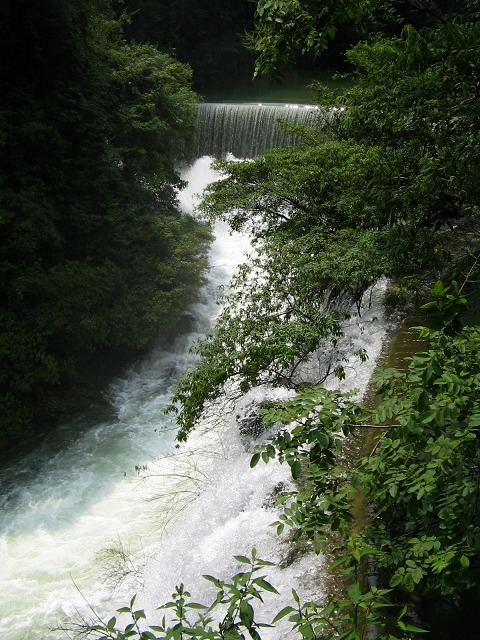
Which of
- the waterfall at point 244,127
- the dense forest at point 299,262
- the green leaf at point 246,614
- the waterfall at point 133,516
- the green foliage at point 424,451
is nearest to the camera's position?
the green leaf at point 246,614

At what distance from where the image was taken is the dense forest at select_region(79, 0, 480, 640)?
255 cm

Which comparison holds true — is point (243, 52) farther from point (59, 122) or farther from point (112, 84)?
point (59, 122)

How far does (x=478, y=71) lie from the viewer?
4742mm

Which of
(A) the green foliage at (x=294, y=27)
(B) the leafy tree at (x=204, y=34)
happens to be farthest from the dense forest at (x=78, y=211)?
(B) the leafy tree at (x=204, y=34)

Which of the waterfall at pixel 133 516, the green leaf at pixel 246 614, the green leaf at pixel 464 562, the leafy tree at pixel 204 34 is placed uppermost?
the leafy tree at pixel 204 34

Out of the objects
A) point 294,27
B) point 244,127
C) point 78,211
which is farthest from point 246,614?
point 244,127

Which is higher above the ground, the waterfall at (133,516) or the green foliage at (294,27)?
the green foliage at (294,27)

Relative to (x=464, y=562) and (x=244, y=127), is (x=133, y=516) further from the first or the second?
(x=244, y=127)

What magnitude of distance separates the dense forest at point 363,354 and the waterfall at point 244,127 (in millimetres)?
7447

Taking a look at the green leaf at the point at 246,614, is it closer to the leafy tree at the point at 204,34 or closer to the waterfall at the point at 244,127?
the waterfall at the point at 244,127

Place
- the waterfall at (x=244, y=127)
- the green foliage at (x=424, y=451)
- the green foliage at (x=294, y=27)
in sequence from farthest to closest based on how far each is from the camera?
the waterfall at (x=244, y=127) < the green foliage at (x=294, y=27) < the green foliage at (x=424, y=451)

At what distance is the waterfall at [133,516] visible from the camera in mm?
5293

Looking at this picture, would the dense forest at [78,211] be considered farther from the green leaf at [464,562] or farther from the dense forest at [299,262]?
the green leaf at [464,562]

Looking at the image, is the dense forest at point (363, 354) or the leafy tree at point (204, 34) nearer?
the dense forest at point (363, 354)
